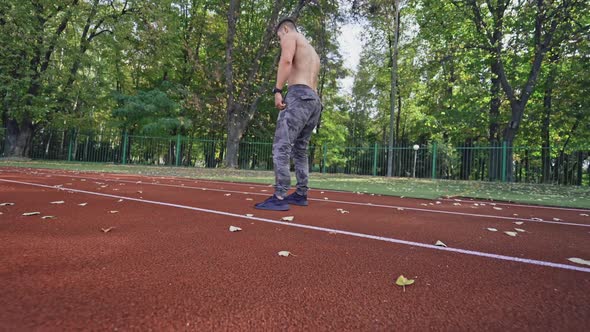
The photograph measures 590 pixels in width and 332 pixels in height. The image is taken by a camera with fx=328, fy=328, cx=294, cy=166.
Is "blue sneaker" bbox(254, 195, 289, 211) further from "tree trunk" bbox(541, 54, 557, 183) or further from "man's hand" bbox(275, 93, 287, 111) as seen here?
"tree trunk" bbox(541, 54, 557, 183)

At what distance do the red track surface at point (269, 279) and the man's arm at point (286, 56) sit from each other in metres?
1.72

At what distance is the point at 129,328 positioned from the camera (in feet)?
3.68

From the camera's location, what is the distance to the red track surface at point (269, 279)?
1227mm

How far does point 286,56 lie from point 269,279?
2724mm

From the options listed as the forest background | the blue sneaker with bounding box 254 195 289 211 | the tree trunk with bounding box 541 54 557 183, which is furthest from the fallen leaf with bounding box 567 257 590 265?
the tree trunk with bounding box 541 54 557 183

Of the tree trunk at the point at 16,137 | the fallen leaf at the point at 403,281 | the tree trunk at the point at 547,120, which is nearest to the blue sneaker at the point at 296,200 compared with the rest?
the fallen leaf at the point at 403,281

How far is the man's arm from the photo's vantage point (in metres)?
3.68

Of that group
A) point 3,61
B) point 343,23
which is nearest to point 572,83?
point 343,23

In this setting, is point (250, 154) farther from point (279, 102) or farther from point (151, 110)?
point (279, 102)

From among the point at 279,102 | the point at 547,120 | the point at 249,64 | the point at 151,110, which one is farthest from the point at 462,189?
the point at 151,110

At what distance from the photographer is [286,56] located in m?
3.68

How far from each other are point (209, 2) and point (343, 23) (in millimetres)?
9389

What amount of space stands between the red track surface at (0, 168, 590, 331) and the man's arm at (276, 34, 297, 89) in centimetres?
172

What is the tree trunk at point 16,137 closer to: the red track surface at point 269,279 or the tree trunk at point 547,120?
the red track surface at point 269,279
